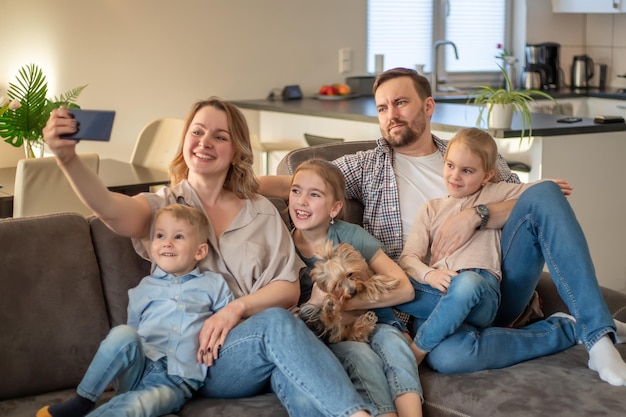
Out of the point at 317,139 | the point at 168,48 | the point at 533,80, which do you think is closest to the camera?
the point at 317,139

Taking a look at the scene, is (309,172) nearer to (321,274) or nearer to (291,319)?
(321,274)

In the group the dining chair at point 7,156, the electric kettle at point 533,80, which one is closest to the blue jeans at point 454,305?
the dining chair at point 7,156

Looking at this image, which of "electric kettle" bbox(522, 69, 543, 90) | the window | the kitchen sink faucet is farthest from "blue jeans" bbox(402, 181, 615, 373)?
"electric kettle" bbox(522, 69, 543, 90)

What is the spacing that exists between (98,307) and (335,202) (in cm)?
71

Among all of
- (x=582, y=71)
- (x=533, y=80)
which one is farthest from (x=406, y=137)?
(x=582, y=71)

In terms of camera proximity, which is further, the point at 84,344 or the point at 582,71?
the point at 582,71

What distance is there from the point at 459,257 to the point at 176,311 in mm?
855

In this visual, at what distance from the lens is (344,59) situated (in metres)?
6.21

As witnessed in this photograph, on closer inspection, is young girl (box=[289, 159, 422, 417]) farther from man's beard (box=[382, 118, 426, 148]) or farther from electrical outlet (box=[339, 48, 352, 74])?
electrical outlet (box=[339, 48, 352, 74])

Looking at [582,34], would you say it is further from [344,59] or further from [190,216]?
→ [190,216]

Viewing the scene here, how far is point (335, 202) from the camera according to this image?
2.62 metres

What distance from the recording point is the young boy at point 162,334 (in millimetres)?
2143

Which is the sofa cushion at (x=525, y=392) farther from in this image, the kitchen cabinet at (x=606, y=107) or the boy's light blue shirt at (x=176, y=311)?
the kitchen cabinet at (x=606, y=107)

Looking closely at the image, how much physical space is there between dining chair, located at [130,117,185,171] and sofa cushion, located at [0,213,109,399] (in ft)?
6.87
